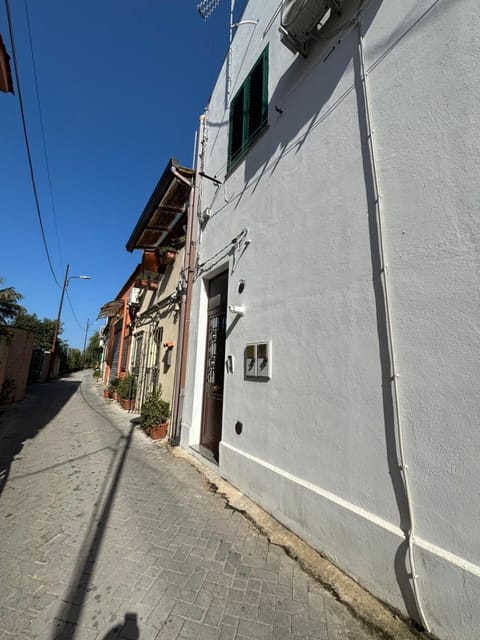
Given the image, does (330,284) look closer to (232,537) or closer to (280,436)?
(280,436)

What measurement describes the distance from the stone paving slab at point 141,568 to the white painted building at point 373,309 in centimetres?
49

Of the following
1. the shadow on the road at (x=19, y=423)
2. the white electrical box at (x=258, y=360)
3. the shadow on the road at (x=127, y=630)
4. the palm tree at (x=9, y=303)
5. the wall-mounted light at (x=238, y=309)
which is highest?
the palm tree at (x=9, y=303)

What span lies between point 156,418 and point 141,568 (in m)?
4.43

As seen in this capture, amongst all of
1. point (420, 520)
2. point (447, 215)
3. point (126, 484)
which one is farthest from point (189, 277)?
point (420, 520)

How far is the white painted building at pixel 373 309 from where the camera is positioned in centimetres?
197

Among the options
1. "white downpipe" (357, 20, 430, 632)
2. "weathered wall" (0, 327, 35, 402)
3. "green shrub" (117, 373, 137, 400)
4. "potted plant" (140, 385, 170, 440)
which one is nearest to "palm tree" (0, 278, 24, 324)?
"weathered wall" (0, 327, 35, 402)

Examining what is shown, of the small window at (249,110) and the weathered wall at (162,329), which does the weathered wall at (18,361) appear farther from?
the small window at (249,110)

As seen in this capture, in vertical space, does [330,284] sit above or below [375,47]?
below

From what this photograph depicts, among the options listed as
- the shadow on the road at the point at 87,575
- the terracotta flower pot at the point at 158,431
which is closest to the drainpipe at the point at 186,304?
the terracotta flower pot at the point at 158,431

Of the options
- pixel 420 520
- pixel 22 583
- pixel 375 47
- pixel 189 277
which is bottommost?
pixel 22 583

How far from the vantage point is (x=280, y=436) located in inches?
136

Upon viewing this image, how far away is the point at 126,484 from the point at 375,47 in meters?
5.75

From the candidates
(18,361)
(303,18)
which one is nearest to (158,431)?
(303,18)

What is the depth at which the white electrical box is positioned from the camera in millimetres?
3768
